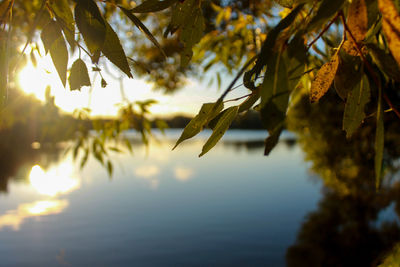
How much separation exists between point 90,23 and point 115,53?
5 cm

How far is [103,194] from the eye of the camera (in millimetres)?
8617

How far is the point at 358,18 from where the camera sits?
34 centimetres

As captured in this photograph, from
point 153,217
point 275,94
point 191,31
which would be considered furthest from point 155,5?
point 153,217

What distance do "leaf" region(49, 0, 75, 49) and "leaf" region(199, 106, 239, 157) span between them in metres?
0.22

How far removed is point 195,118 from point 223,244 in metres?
4.89

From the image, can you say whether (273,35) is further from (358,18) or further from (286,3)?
(286,3)

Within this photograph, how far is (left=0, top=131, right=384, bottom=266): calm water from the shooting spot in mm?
4664

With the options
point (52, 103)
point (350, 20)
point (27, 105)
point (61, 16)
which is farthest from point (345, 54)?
point (27, 105)

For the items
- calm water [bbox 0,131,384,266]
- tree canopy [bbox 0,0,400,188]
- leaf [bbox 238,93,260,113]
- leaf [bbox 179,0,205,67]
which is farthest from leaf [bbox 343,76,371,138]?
calm water [bbox 0,131,384,266]

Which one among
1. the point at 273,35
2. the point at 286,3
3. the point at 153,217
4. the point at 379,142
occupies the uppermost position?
the point at 286,3

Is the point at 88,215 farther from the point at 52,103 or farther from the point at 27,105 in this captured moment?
the point at 52,103

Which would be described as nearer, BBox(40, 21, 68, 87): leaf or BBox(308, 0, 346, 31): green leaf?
BBox(308, 0, 346, 31): green leaf

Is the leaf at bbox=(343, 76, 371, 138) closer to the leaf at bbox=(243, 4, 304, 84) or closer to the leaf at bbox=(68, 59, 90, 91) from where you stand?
the leaf at bbox=(243, 4, 304, 84)

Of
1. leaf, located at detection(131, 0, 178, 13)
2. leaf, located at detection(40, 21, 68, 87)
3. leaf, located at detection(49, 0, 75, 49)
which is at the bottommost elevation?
leaf, located at detection(40, 21, 68, 87)
